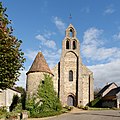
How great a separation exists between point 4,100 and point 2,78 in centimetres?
2374

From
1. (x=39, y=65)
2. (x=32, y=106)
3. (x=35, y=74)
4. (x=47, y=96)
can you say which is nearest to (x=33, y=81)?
(x=35, y=74)

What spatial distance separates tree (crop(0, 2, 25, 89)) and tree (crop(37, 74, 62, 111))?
15.5 m

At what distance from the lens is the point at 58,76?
4625 centimetres

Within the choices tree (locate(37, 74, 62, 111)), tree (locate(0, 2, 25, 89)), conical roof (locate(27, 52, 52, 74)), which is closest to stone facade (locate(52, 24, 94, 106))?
conical roof (locate(27, 52, 52, 74))

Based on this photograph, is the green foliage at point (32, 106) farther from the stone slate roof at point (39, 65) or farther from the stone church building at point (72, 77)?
the stone church building at point (72, 77)

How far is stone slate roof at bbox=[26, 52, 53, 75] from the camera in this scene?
114 ft

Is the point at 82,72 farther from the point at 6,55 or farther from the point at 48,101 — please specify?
the point at 6,55

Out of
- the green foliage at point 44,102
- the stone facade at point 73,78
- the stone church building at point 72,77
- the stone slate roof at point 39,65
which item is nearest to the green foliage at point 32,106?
the green foliage at point 44,102

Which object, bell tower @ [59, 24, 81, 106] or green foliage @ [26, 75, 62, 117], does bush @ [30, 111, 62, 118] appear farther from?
bell tower @ [59, 24, 81, 106]

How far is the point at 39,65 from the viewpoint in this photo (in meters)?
35.2

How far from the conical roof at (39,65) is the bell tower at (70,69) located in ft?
33.2

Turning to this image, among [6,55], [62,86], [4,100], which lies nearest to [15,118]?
[6,55]

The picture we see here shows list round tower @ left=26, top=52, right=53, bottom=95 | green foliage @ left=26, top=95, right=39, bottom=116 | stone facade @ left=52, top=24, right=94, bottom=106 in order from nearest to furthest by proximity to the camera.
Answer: green foliage @ left=26, top=95, right=39, bottom=116 → round tower @ left=26, top=52, right=53, bottom=95 → stone facade @ left=52, top=24, right=94, bottom=106

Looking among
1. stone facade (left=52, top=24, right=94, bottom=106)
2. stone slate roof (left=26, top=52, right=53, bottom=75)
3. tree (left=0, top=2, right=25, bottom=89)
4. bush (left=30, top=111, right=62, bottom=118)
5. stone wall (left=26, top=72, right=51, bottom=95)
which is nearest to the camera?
tree (left=0, top=2, right=25, bottom=89)
